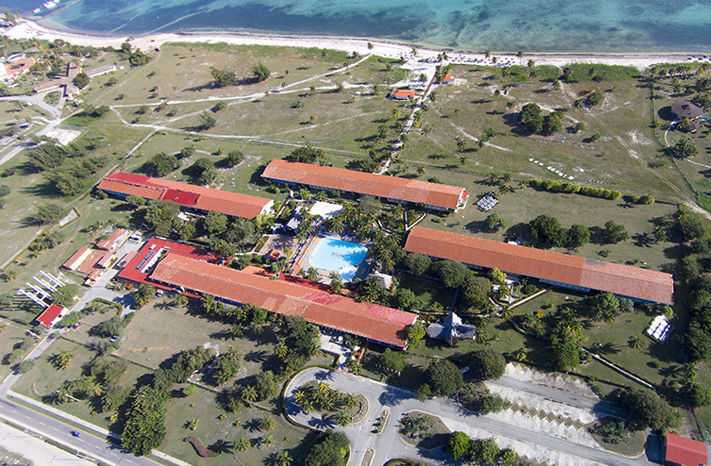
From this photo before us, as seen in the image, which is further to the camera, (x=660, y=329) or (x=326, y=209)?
(x=326, y=209)

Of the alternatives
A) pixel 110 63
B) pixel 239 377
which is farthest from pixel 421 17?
pixel 239 377

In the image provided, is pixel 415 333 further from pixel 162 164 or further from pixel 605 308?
pixel 162 164

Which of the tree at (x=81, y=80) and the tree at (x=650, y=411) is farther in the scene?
the tree at (x=81, y=80)

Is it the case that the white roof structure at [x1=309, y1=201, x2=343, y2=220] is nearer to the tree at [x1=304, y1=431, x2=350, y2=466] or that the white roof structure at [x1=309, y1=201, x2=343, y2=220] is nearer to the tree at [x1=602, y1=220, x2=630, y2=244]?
the tree at [x1=304, y1=431, x2=350, y2=466]

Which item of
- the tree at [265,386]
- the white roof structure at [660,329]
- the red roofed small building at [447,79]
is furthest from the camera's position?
the red roofed small building at [447,79]

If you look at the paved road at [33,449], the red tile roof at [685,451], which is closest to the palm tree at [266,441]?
the paved road at [33,449]

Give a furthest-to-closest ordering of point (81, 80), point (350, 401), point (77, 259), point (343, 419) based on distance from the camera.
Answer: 1. point (81, 80)
2. point (77, 259)
3. point (350, 401)
4. point (343, 419)

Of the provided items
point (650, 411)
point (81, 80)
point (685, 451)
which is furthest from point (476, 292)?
point (81, 80)

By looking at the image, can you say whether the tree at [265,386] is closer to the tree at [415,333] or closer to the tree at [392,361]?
the tree at [392,361]
